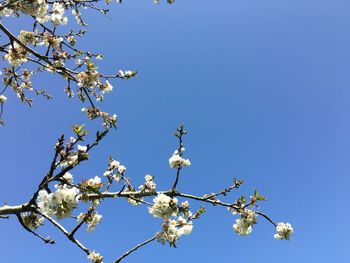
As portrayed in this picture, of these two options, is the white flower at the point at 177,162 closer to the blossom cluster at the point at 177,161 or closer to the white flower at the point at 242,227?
the blossom cluster at the point at 177,161

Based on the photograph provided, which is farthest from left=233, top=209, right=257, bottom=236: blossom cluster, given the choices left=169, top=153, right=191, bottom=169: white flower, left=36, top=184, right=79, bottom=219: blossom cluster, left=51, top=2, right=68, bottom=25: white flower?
left=51, top=2, right=68, bottom=25: white flower

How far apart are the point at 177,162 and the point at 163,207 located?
0.83m

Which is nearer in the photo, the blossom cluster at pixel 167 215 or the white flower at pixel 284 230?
the blossom cluster at pixel 167 215

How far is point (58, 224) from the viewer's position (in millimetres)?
4297

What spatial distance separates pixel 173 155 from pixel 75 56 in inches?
128

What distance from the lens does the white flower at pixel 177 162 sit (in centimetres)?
546

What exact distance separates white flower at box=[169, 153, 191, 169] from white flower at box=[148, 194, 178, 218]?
0.64 m

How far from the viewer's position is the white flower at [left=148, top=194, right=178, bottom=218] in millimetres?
4906

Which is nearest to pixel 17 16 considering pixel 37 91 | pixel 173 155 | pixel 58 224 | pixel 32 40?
pixel 32 40

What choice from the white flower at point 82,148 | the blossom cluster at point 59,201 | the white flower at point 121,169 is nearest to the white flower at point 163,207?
the blossom cluster at point 59,201

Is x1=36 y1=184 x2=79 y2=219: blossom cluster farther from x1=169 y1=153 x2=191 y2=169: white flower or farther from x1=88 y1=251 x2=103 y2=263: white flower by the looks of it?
x1=169 y1=153 x2=191 y2=169: white flower

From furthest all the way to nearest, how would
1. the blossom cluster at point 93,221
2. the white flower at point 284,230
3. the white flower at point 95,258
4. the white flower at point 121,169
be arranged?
the white flower at point 121,169, the white flower at point 284,230, the blossom cluster at point 93,221, the white flower at point 95,258

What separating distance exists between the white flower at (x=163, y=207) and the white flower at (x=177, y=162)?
639 mm

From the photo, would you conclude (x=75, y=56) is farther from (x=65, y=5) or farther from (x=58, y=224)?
(x=58, y=224)
